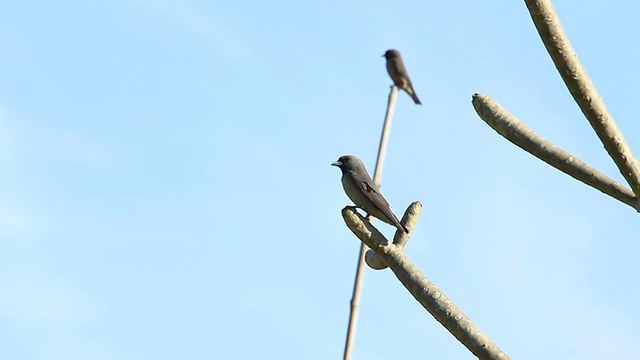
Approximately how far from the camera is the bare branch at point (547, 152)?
156 inches

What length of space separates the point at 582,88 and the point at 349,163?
485cm

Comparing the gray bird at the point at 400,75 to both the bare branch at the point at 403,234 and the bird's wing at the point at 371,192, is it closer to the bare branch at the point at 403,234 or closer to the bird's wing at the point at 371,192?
the bird's wing at the point at 371,192

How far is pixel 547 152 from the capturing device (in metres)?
3.95

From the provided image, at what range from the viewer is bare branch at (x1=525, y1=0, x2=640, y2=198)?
11.3ft

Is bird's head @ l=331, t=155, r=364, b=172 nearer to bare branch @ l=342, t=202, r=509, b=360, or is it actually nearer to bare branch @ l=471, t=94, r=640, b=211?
bare branch @ l=342, t=202, r=509, b=360

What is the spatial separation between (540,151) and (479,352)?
0.80 metres

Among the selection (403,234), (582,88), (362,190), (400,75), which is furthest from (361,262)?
(400,75)

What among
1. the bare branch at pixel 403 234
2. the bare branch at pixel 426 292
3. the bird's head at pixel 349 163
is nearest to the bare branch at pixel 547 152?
the bare branch at pixel 426 292

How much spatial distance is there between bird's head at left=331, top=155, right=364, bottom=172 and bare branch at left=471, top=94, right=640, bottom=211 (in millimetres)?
4198

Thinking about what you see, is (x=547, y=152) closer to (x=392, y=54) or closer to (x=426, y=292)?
(x=426, y=292)

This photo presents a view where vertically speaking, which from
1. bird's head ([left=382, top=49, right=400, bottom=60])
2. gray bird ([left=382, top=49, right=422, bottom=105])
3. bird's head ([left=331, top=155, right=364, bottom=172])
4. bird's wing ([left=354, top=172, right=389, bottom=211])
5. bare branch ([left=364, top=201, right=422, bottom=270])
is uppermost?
bird's head ([left=382, top=49, right=400, bottom=60])

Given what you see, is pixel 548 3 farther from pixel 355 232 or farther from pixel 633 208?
pixel 355 232

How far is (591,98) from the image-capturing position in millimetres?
3602

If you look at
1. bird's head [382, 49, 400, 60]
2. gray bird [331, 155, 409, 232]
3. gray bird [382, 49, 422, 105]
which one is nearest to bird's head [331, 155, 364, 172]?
gray bird [331, 155, 409, 232]
